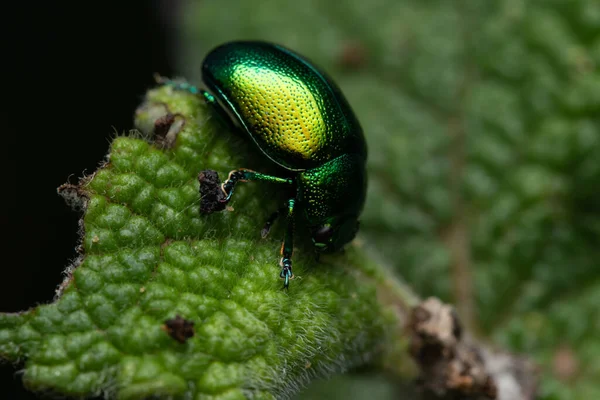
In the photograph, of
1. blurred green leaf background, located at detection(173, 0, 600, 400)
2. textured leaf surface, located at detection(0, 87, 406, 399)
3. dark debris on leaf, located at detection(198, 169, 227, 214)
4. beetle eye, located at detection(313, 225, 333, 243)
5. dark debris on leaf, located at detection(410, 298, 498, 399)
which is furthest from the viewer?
blurred green leaf background, located at detection(173, 0, 600, 400)

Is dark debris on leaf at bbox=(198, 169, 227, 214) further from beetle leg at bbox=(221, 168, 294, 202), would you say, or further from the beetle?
the beetle

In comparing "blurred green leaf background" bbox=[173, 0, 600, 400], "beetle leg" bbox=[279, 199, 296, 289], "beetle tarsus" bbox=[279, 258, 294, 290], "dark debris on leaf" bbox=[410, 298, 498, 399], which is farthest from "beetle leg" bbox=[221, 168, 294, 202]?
"blurred green leaf background" bbox=[173, 0, 600, 400]

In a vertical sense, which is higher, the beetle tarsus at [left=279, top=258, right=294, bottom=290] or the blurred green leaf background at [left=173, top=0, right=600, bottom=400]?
the blurred green leaf background at [left=173, top=0, right=600, bottom=400]

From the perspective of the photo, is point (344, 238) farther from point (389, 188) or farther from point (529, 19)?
point (529, 19)

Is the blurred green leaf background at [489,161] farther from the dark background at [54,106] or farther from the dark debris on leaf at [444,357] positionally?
the dark background at [54,106]

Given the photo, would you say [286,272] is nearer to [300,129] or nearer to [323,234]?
[323,234]

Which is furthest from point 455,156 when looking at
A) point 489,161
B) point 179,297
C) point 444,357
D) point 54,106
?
point 54,106

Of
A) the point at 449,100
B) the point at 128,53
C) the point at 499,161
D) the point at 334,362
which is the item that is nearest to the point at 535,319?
the point at 499,161
